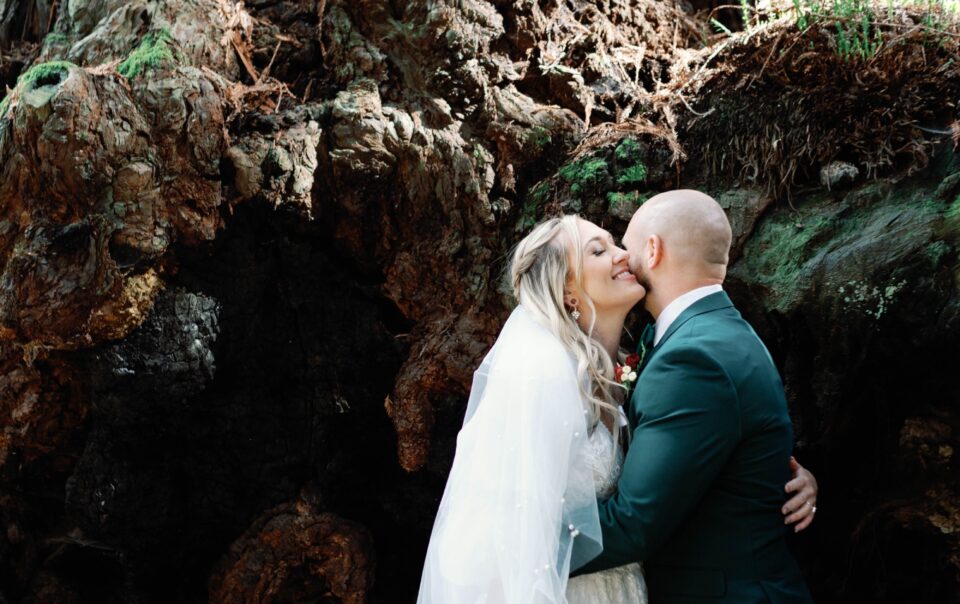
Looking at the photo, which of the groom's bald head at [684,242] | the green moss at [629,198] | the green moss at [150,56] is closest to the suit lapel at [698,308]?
the groom's bald head at [684,242]

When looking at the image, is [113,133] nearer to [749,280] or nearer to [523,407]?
[523,407]

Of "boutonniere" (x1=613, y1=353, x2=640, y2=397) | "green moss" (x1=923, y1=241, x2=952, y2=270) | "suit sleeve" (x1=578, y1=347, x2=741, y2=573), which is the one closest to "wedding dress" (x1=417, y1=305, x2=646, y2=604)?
"suit sleeve" (x1=578, y1=347, x2=741, y2=573)

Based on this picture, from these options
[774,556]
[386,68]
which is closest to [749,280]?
[774,556]

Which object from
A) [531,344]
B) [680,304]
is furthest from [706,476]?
[531,344]

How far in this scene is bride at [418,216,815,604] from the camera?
2596 millimetres

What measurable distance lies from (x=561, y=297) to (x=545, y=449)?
70cm

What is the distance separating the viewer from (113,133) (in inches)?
151

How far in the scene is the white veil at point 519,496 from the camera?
8.43 ft

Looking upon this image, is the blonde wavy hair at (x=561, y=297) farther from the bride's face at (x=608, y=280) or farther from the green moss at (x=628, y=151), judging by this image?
the green moss at (x=628, y=151)

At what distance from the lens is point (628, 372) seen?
3.06 metres

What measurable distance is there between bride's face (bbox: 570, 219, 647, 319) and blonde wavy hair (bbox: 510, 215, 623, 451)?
25mm

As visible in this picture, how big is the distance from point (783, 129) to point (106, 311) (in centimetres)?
385

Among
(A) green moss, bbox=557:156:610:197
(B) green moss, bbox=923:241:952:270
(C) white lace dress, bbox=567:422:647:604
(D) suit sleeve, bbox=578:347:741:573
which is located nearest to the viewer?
(D) suit sleeve, bbox=578:347:741:573

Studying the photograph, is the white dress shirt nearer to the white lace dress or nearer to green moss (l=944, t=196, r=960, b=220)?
the white lace dress
